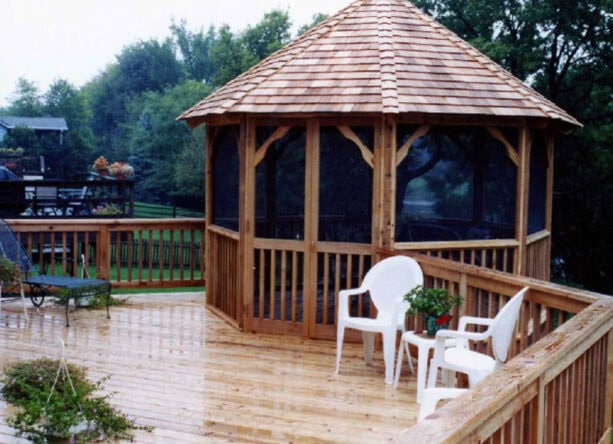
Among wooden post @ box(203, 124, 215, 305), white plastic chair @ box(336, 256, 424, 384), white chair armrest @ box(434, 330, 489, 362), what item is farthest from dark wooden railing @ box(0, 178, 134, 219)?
white chair armrest @ box(434, 330, 489, 362)

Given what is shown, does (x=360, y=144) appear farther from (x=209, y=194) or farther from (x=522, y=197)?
(x=209, y=194)

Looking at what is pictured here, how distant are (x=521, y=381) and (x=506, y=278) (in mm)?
2605

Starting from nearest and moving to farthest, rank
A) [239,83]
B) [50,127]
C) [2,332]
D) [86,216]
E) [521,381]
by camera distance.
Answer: [521,381] < [2,332] < [239,83] < [86,216] < [50,127]

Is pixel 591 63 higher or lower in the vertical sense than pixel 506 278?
higher

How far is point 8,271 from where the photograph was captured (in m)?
8.14

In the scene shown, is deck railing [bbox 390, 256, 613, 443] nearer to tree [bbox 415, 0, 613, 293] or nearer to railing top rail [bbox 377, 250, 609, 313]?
railing top rail [bbox 377, 250, 609, 313]

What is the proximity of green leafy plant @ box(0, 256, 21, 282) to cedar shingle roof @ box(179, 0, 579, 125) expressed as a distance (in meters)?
2.47

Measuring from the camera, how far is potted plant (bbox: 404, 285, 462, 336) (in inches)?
221

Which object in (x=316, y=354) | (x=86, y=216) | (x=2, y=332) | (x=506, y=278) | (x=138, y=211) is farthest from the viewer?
(x=138, y=211)

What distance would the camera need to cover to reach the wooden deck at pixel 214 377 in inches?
199

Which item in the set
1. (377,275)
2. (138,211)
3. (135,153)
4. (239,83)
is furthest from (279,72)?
(135,153)

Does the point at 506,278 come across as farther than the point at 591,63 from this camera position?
No

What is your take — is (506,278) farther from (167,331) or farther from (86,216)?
(86,216)

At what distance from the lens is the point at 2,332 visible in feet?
26.0
